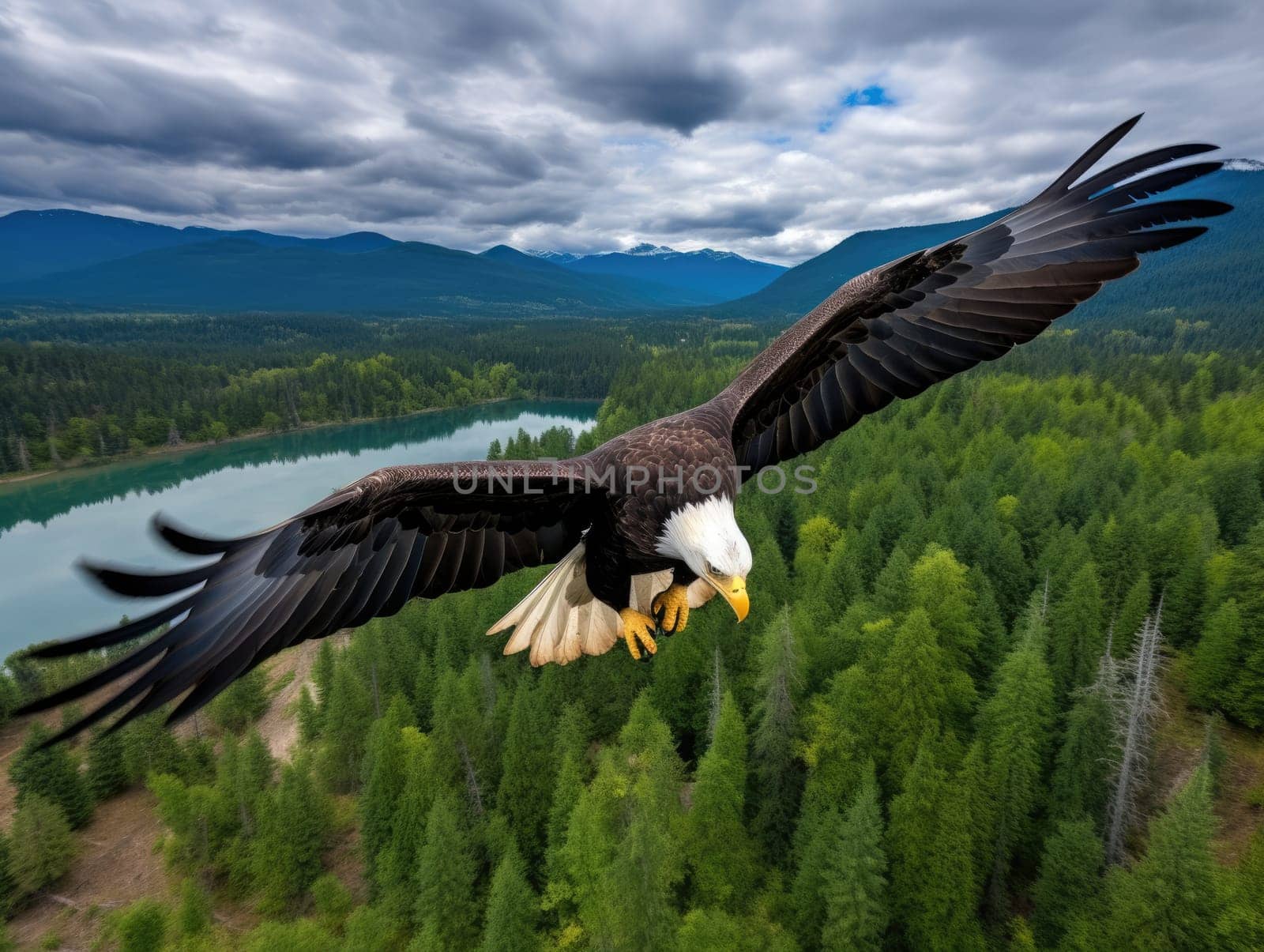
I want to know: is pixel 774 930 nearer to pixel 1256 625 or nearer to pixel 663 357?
pixel 1256 625

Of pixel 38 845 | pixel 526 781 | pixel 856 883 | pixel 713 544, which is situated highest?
pixel 713 544

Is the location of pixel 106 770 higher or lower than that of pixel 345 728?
lower

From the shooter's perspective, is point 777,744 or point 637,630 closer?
point 637,630

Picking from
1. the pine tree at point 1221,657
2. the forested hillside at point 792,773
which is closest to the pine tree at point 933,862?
the forested hillside at point 792,773

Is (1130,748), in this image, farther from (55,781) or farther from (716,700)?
(55,781)

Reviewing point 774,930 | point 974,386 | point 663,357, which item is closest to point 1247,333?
point 974,386

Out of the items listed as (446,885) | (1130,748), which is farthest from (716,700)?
(1130,748)
